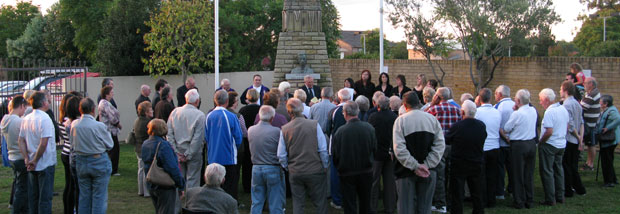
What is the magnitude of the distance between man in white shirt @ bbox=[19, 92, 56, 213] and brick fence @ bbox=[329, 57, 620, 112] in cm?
1311

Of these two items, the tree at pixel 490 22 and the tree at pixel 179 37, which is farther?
the tree at pixel 179 37

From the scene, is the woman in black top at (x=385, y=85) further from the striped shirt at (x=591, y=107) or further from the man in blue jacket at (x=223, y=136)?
the man in blue jacket at (x=223, y=136)

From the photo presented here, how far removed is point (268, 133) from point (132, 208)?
279cm

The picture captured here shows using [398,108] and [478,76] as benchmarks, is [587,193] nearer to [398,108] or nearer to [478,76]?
[398,108]

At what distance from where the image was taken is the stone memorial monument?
16969mm

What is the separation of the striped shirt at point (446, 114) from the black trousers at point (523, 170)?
45.9 inches

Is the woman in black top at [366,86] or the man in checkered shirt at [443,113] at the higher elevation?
the woman in black top at [366,86]

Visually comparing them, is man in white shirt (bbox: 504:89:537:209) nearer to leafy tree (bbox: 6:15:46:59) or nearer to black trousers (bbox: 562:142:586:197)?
black trousers (bbox: 562:142:586:197)

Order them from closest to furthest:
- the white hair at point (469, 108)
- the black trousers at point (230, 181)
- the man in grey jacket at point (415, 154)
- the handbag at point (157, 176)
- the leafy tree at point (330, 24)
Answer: the handbag at point (157, 176) < the man in grey jacket at point (415, 154) < the white hair at point (469, 108) < the black trousers at point (230, 181) < the leafy tree at point (330, 24)

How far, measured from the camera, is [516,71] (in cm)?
1783

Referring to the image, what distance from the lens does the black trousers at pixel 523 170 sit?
8.85 m

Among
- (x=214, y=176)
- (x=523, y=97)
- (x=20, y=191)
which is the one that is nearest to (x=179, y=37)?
(x=20, y=191)

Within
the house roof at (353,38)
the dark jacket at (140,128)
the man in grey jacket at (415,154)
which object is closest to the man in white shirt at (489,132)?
the man in grey jacket at (415,154)

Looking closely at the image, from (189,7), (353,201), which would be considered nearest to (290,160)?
(353,201)
